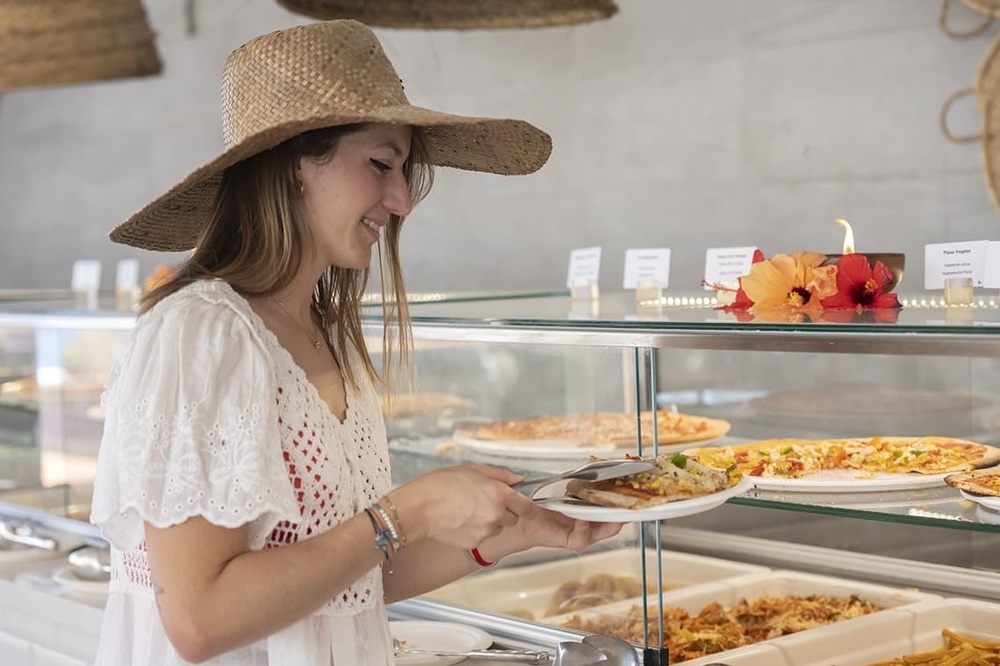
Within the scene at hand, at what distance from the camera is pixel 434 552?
185cm

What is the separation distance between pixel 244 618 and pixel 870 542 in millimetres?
2647

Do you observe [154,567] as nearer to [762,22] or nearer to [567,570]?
[567,570]

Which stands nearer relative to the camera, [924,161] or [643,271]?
[643,271]

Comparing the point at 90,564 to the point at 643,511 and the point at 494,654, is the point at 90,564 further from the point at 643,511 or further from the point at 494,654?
the point at 643,511

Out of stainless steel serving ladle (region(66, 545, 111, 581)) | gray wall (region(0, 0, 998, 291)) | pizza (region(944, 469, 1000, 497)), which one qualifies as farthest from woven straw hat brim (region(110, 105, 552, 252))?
gray wall (region(0, 0, 998, 291))

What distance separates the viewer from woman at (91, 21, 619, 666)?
1.41 meters

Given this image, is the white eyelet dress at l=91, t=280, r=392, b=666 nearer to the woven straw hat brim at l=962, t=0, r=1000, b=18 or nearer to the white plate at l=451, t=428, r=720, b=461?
the white plate at l=451, t=428, r=720, b=461

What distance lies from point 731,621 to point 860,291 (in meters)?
0.77

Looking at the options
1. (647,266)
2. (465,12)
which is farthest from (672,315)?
(465,12)

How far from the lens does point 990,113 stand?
3.86 m

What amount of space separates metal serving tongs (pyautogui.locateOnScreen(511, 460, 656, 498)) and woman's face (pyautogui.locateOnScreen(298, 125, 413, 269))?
0.38m

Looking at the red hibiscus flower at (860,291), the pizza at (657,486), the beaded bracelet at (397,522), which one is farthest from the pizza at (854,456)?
the beaded bracelet at (397,522)

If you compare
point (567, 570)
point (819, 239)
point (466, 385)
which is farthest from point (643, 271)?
point (819, 239)

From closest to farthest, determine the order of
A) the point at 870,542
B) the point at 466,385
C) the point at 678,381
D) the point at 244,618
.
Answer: the point at 244,618 < the point at 466,385 < the point at 870,542 < the point at 678,381
